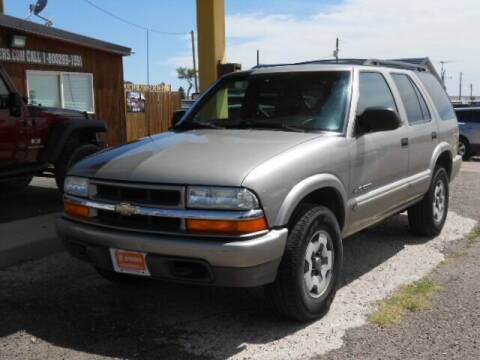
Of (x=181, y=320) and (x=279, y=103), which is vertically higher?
(x=279, y=103)

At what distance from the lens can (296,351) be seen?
12.1 feet

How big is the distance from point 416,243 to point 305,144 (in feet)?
9.28

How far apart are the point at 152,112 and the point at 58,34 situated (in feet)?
20.4

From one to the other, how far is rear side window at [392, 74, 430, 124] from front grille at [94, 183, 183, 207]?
9.84ft

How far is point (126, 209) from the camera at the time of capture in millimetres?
3785

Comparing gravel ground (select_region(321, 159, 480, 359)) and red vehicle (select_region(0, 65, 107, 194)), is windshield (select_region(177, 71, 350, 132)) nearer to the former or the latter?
gravel ground (select_region(321, 159, 480, 359))

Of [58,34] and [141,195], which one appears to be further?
[58,34]

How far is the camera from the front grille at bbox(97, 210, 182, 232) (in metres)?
3.68

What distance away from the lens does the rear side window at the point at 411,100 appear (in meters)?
5.83

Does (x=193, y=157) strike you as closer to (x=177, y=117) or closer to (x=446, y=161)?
(x=177, y=117)

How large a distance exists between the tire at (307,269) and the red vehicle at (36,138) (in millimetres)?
4917

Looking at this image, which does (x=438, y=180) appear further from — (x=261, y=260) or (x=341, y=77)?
(x=261, y=260)

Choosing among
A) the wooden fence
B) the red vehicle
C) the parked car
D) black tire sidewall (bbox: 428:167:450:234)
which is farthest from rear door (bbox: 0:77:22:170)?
the parked car

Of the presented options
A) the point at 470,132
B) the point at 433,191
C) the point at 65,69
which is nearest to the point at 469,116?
the point at 470,132
